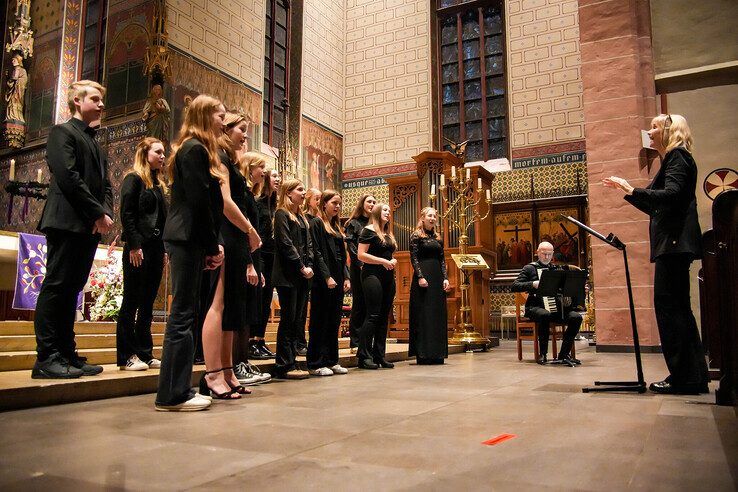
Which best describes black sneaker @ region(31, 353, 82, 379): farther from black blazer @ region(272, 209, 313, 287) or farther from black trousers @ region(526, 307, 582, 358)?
black trousers @ region(526, 307, 582, 358)

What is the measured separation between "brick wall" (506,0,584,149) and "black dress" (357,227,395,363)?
8714 mm

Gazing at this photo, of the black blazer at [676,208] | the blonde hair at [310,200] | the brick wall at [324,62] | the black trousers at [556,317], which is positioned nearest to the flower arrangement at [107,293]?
the blonde hair at [310,200]

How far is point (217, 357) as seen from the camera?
3.01m

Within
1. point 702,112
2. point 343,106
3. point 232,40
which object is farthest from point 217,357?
point 343,106

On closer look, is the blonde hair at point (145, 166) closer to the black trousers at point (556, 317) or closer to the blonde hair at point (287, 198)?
the blonde hair at point (287, 198)

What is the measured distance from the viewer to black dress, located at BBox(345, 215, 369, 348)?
5.52 metres

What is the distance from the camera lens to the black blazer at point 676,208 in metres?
3.28

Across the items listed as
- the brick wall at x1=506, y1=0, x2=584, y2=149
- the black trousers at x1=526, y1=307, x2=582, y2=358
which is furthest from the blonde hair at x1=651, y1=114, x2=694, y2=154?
the brick wall at x1=506, y1=0, x2=584, y2=149

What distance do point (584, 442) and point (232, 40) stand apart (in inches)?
430

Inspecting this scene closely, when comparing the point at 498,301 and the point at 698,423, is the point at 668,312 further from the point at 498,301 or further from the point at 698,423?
the point at 498,301

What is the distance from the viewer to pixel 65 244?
309 centimetres

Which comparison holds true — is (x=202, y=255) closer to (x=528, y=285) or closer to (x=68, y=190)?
(x=68, y=190)

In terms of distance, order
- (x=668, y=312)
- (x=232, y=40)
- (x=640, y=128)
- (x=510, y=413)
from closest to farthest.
A: (x=510, y=413) → (x=668, y=312) → (x=640, y=128) → (x=232, y=40)

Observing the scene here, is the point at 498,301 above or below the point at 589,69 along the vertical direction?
below
